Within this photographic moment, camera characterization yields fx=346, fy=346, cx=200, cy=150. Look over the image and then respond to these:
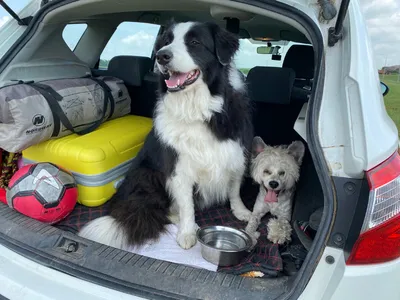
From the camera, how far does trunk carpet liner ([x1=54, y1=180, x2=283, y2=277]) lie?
190 cm

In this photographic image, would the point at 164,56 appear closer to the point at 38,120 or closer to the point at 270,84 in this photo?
the point at 38,120

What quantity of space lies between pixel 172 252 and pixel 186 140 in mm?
730

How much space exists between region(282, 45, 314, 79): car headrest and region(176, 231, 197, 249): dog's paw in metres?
2.20

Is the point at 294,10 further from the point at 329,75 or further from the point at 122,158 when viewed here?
the point at 122,158

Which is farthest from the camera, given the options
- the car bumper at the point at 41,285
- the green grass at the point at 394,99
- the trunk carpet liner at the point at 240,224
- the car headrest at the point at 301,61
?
the green grass at the point at 394,99

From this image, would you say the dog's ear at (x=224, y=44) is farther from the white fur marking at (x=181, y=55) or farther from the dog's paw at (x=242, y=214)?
the dog's paw at (x=242, y=214)

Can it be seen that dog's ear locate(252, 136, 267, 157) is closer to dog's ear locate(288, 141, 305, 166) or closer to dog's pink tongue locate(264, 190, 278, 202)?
dog's ear locate(288, 141, 305, 166)

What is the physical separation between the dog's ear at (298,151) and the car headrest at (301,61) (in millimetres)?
1428

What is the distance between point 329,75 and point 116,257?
1.18 m

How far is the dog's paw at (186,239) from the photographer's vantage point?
2270mm

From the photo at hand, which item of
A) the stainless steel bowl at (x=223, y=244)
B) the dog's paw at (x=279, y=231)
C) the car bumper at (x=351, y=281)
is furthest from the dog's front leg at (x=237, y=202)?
Answer: the car bumper at (x=351, y=281)

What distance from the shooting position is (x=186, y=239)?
2287mm

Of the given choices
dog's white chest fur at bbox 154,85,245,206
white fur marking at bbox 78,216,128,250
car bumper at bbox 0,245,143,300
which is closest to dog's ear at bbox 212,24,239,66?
dog's white chest fur at bbox 154,85,245,206

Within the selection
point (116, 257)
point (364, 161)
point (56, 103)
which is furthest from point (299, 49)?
point (116, 257)
